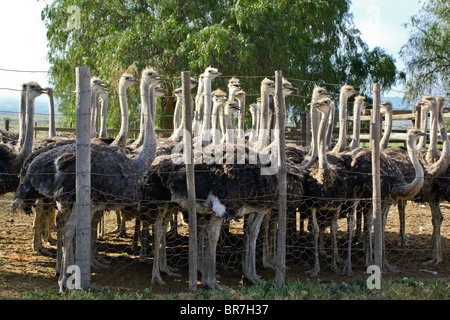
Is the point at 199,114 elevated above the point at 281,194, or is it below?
above

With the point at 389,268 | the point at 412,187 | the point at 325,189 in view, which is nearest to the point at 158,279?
the point at 325,189

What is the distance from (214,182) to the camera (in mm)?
6391

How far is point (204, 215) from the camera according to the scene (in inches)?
263

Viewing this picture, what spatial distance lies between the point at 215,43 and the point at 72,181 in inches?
367

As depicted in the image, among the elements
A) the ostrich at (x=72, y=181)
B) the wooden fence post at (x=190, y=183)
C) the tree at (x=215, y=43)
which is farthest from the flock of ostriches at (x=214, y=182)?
the tree at (x=215, y=43)

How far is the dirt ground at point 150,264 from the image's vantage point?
6695 millimetres

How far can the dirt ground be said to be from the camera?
6695 millimetres

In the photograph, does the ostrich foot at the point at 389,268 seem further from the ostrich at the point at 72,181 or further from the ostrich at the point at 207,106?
the ostrich at the point at 72,181

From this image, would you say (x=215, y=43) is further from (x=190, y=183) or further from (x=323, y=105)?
(x=190, y=183)

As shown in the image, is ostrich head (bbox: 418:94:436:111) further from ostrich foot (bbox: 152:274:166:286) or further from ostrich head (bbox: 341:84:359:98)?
ostrich foot (bbox: 152:274:166:286)

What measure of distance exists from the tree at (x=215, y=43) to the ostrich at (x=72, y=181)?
873cm
